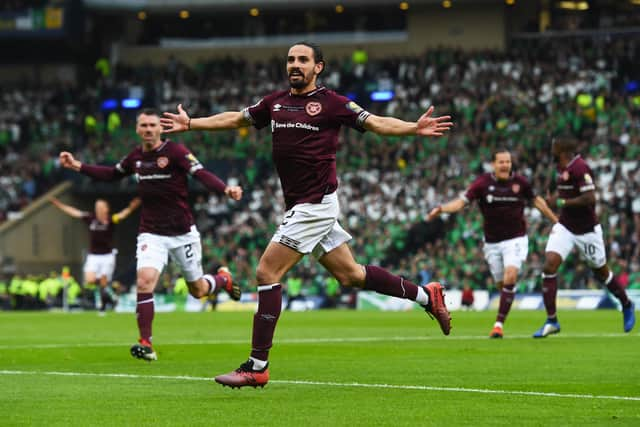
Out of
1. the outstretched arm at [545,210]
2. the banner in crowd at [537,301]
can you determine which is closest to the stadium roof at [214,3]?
the banner in crowd at [537,301]

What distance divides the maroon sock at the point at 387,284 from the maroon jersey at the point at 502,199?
7.88 m

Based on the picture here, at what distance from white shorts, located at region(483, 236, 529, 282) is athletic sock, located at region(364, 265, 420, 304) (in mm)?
8240

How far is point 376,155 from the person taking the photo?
46.7m

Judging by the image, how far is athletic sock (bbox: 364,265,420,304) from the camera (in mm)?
11805

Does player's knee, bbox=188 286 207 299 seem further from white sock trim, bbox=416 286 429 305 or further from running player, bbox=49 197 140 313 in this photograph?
running player, bbox=49 197 140 313

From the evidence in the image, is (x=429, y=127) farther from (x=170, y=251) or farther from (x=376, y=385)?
(x=170, y=251)

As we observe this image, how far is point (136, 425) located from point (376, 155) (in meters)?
38.2

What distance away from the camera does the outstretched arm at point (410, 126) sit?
10.6m

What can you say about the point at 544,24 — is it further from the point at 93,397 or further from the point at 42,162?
the point at 93,397

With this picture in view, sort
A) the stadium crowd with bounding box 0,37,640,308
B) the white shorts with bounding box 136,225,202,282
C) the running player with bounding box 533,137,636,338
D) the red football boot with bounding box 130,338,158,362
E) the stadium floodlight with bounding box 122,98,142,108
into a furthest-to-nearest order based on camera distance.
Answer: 1. the stadium floodlight with bounding box 122,98,142,108
2. the stadium crowd with bounding box 0,37,640,308
3. the running player with bounding box 533,137,636,338
4. the white shorts with bounding box 136,225,202,282
5. the red football boot with bounding box 130,338,158,362

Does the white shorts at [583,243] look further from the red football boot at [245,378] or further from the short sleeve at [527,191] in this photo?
the red football boot at [245,378]

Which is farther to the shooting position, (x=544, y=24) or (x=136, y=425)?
(x=544, y=24)

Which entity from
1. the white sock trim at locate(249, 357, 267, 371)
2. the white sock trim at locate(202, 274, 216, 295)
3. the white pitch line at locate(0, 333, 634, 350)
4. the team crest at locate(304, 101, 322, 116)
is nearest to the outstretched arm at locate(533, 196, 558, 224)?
the white pitch line at locate(0, 333, 634, 350)

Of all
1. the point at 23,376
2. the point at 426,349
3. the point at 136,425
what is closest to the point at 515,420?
the point at 136,425
